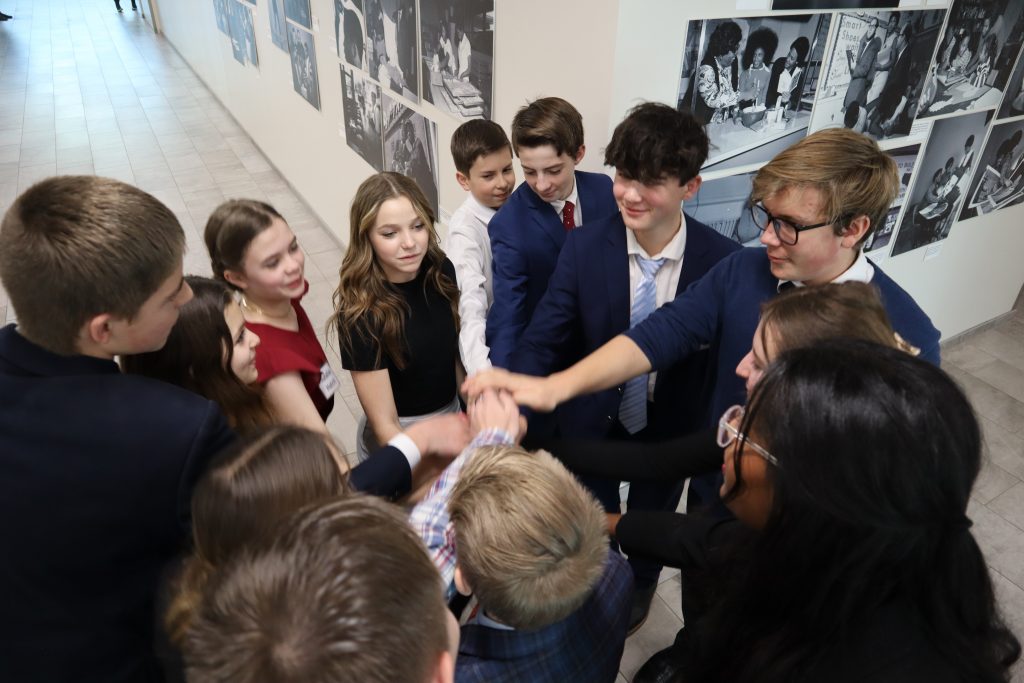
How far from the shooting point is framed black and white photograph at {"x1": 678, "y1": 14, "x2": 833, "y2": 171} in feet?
7.32

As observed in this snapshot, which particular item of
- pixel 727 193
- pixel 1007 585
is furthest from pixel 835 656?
pixel 1007 585

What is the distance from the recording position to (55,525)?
1.05 metres

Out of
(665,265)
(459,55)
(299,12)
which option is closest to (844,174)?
(665,265)

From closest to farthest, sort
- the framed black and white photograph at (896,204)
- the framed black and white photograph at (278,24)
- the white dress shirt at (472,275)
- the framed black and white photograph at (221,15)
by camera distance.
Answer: the white dress shirt at (472,275) < the framed black and white photograph at (896,204) < the framed black and white photograph at (278,24) < the framed black and white photograph at (221,15)

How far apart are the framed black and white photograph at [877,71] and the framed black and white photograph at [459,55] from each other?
1.50 metres

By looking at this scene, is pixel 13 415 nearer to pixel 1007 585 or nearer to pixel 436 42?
pixel 436 42

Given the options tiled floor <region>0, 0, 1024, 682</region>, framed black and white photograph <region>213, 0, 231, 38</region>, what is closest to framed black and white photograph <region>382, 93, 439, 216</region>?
tiled floor <region>0, 0, 1024, 682</region>

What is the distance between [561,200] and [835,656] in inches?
70.3

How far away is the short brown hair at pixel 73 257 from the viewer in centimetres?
106

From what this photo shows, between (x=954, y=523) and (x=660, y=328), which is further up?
(x=954, y=523)

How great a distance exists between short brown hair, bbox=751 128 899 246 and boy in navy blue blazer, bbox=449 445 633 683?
0.95m

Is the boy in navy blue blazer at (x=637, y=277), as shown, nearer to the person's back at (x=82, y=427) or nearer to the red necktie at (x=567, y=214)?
the red necktie at (x=567, y=214)

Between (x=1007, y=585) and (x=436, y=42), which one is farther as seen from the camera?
(x=436, y=42)

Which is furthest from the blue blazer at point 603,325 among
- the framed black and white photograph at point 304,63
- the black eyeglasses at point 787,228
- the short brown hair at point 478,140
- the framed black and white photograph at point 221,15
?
the framed black and white photograph at point 221,15
